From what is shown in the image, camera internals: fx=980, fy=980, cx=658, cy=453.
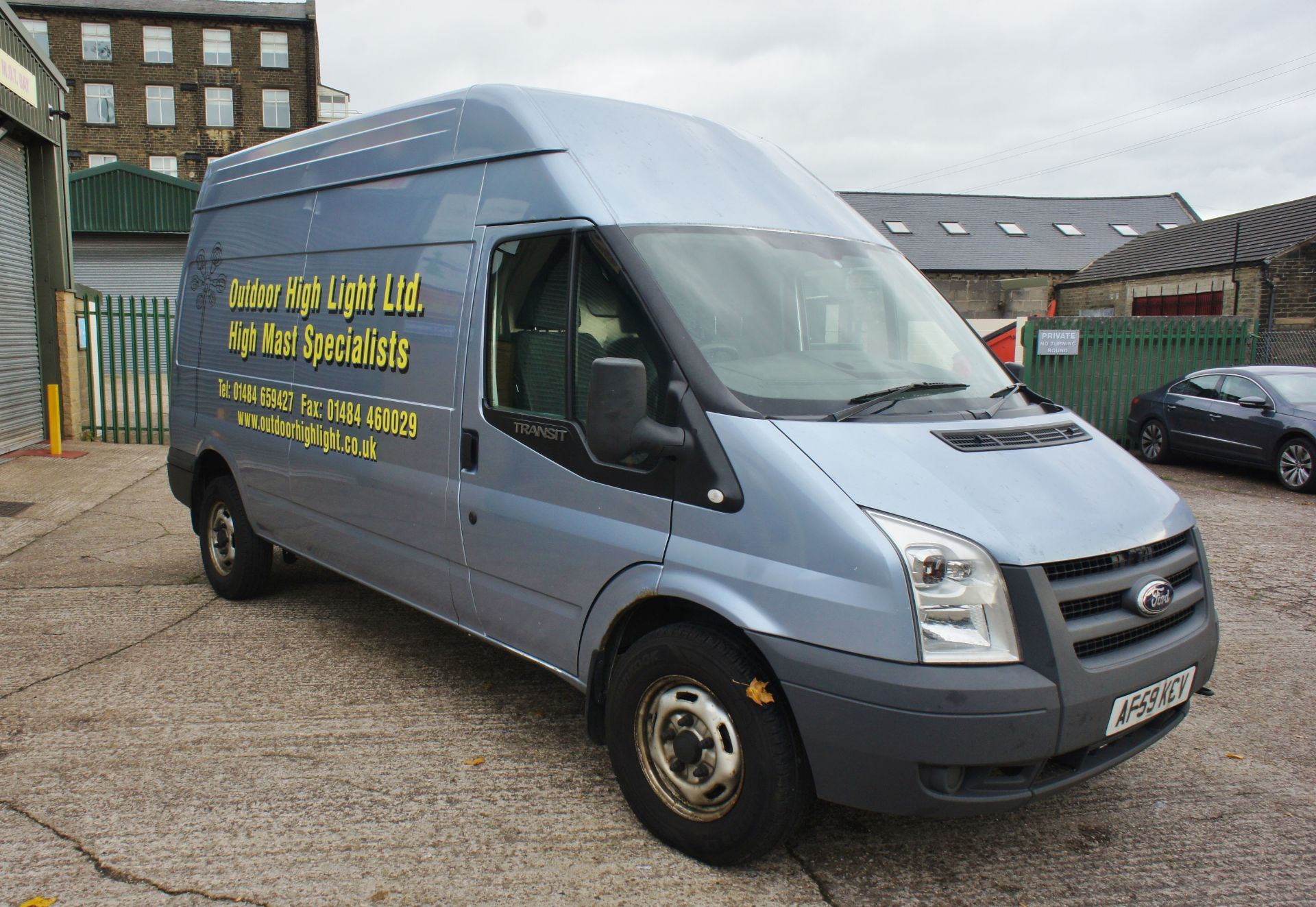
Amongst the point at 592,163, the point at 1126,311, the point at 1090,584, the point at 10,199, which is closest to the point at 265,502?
the point at 592,163

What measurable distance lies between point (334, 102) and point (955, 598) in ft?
223

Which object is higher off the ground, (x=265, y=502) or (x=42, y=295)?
(x=42, y=295)

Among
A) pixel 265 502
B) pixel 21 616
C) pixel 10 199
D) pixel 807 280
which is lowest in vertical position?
pixel 21 616

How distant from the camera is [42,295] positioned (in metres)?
13.0

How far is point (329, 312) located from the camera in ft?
15.4

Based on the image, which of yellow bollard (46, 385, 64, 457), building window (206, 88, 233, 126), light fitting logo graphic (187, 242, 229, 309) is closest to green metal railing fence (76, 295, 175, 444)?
yellow bollard (46, 385, 64, 457)

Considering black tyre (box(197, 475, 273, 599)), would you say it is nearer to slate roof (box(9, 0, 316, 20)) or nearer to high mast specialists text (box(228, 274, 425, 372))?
high mast specialists text (box(228, 274, 425, 372))

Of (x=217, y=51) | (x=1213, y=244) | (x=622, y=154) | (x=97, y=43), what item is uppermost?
(x=97, y=43)

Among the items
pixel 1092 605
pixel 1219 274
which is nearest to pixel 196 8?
pixel 1219 274

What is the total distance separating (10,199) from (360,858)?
Answer: 12.6 metres

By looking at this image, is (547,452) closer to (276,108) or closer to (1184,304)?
(1184,304)

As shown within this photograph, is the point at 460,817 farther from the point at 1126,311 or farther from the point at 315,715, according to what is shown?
the point at 1126,311

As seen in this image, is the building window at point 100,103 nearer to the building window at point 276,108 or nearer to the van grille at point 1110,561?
the building window at point 276,108

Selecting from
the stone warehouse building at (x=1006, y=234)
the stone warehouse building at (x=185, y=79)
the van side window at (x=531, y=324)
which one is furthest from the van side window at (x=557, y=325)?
the stone warehouse building at (x=185, y=79)
